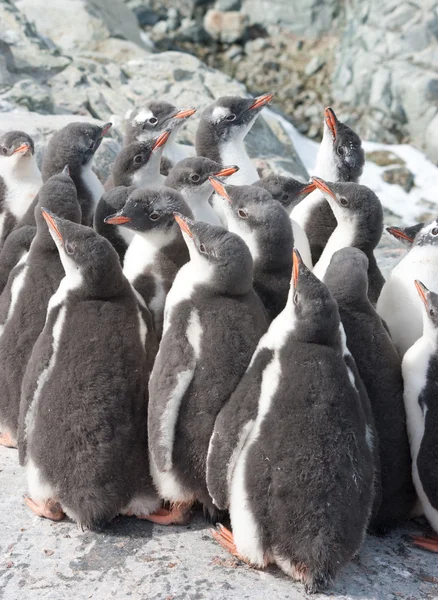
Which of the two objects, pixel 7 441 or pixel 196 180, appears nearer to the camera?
pixel 7 441

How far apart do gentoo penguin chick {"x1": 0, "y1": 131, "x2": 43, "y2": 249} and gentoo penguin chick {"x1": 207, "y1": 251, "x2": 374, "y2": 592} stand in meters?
2.97

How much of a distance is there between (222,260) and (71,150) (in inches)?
86.1

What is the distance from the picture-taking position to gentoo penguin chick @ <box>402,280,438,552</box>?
362cm

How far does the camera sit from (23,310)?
4.26 metres

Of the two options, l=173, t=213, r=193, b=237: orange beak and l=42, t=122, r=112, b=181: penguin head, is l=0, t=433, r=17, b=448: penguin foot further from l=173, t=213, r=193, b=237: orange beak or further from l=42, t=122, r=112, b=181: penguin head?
l=42, t=122, r=112, b=181: penguin head

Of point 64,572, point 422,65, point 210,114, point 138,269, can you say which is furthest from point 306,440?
point 422,65

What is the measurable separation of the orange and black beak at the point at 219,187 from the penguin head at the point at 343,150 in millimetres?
1267

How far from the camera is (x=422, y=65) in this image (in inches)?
662

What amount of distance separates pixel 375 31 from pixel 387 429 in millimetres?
15891

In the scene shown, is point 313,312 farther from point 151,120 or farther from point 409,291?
point 151,120

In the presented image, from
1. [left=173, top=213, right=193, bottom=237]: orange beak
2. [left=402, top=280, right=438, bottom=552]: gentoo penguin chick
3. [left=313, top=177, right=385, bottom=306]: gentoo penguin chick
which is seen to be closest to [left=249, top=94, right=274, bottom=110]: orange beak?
[left=313, top=177, right=385, bottom=306]: gentoo penguin chick

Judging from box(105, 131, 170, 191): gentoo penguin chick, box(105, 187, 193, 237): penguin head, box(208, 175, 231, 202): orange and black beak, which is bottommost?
box(105, 131, 170, 191): gentoo penguin chick

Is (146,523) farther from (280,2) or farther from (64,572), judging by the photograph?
(280,2)

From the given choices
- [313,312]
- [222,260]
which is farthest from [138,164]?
[313,312]
